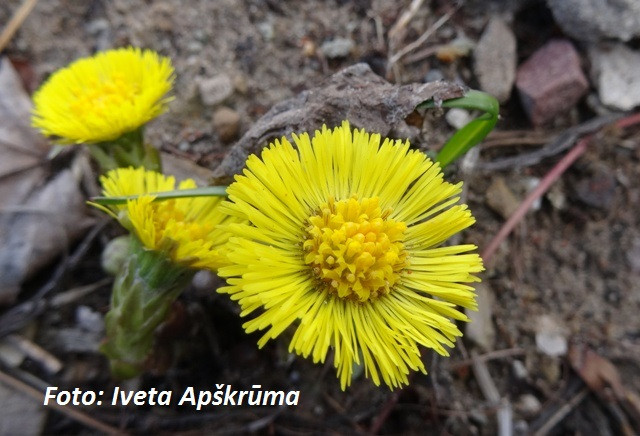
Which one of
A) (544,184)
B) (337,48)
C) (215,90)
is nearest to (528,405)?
(544,184)

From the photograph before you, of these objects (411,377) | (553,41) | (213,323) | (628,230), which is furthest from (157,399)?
(553,41)

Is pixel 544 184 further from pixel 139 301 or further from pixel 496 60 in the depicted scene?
pixel 139 301

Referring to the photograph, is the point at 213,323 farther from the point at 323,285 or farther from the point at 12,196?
the point at 12,196

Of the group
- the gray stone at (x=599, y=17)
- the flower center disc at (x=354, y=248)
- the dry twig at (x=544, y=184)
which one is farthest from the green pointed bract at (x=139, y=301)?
the gray stone at (x=599, y=17)

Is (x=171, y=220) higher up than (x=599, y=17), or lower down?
lower down

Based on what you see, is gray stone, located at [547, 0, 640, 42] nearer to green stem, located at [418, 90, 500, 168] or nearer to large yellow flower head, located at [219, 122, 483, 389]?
green stem, located at [418, 90, 500, 168]
